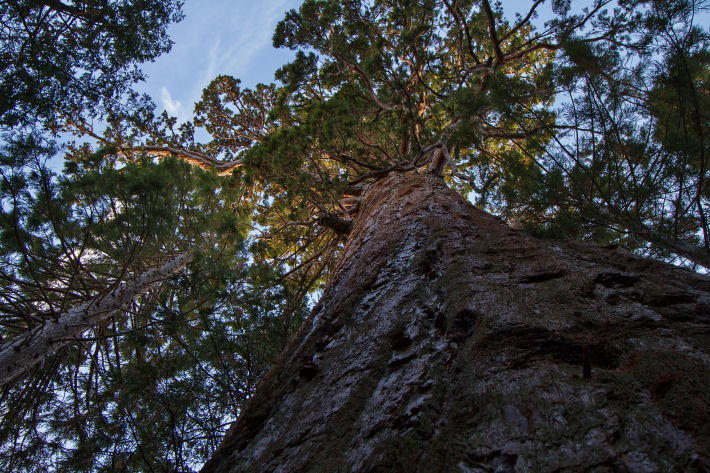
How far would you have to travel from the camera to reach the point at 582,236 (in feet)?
13.5

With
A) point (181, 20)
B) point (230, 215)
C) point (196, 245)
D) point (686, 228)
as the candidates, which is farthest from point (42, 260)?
point (686, 228)

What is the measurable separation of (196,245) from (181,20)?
349 centimetres

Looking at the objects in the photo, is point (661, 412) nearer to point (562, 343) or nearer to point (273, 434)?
point (562, 343)

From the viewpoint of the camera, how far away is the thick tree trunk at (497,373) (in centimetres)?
83

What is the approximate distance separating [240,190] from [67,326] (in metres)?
3.55

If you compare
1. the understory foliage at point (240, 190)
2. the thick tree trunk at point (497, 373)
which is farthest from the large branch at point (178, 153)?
the thick tree trunk at point (497, 373)

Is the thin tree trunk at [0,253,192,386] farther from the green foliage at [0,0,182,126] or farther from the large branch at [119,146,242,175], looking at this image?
the large branch at [119,146,242,175]

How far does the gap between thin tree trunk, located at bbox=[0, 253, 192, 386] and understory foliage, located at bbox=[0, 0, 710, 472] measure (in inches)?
4.3

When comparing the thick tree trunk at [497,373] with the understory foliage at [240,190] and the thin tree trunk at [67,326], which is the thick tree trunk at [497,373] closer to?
the understory foliage at [240,190]

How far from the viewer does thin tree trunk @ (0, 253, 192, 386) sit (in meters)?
3.78

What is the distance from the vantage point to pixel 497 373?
1.11 metres

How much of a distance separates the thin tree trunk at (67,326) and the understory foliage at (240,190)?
4.3 inches

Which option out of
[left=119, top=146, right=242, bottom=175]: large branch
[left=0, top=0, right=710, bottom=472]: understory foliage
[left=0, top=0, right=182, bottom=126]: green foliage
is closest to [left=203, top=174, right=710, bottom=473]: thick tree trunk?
[left=0, top=0, right=710, bottom=472]: understory foliage

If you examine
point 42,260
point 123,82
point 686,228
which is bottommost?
point 686,228
